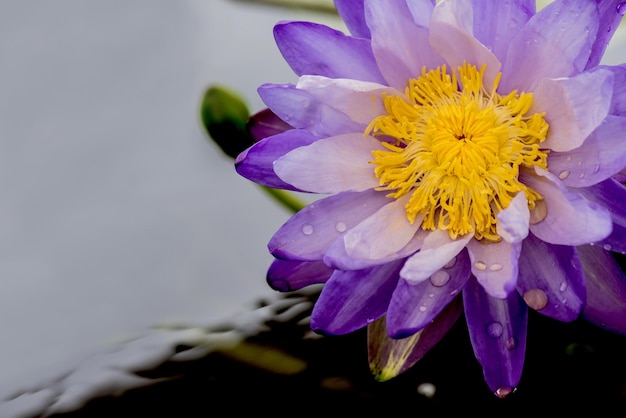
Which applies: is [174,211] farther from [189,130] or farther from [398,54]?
[398,54]

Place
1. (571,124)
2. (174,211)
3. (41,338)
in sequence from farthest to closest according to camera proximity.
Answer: (174,211) → (41,338) → (571,124)

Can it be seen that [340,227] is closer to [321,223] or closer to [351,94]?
[321,223]

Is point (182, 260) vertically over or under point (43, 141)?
under

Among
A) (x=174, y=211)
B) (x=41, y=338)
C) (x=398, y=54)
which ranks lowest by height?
(x=41, y=338)

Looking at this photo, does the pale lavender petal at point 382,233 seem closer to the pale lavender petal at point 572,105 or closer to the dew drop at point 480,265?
the dew drop at point 480,265

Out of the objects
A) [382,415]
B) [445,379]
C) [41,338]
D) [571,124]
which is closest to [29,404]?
[41,338]

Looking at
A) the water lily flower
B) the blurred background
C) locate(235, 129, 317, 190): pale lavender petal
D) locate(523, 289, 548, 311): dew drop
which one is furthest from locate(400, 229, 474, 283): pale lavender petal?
the blurred background

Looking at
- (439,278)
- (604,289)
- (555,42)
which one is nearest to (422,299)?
(439,278)
